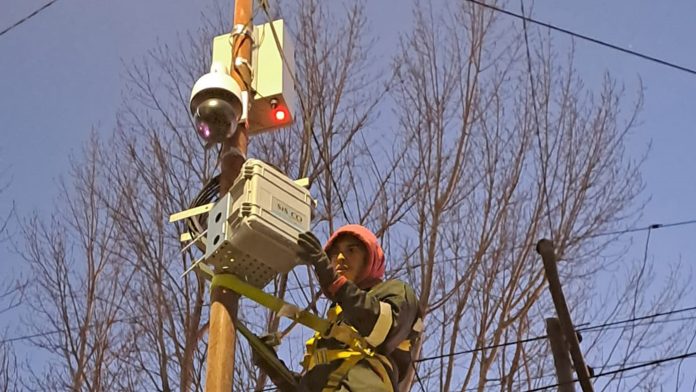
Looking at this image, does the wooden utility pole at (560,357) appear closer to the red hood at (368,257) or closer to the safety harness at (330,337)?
the red hood at (368,257)

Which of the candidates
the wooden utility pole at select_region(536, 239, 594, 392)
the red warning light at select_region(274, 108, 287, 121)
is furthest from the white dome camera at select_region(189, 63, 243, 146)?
the wooden utility pole at select_region(536, 239, 594, 392)

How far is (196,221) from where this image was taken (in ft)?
11.7

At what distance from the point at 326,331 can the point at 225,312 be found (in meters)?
0.47

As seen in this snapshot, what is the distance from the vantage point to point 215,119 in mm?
3514

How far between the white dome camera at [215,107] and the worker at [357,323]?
24.6 inches

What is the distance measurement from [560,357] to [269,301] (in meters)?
3.87

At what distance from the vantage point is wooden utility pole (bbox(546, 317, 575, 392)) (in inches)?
252

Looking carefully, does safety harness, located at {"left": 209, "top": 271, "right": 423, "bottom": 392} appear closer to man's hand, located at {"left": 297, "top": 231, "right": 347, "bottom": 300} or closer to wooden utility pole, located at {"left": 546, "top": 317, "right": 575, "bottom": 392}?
man's hand, located at {"left": 297, "top": 231, "right": 347, "bottom": 300}

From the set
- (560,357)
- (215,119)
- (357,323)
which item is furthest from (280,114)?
(560,357)

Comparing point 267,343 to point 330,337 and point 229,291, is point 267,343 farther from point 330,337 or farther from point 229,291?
point 229,291

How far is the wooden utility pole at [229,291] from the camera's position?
307 centimetres

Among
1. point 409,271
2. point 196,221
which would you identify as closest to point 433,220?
point 409,271

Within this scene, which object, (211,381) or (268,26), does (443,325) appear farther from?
(211,381)

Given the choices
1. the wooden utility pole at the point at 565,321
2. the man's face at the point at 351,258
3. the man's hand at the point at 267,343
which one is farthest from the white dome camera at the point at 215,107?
the wooden utility pole at the point at 565,321
